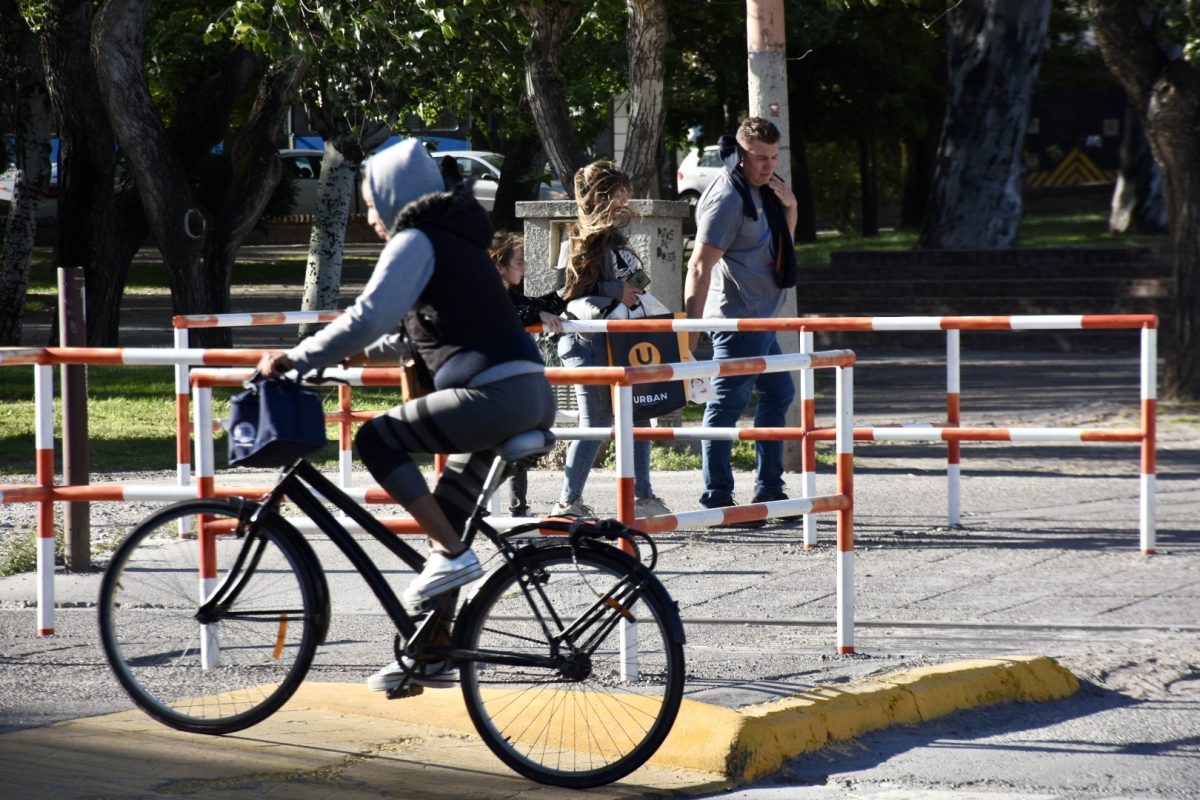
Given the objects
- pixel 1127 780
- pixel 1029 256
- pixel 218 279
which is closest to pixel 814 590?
pixel 1127 780

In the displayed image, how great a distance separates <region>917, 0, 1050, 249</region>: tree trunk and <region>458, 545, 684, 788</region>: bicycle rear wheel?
23.6 meters

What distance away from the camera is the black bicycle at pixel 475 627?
192 inches

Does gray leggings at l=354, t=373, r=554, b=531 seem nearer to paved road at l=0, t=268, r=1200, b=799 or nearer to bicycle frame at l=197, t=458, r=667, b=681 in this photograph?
bicycle frame at l=197, t=458, r=667, b=681

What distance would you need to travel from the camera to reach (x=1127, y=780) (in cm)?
493

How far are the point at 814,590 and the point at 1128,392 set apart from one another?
9.51 m

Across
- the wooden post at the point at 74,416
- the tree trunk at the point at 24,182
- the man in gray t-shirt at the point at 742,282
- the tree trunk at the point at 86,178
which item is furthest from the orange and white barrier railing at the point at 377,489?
the tree trunk at the point at 24,182

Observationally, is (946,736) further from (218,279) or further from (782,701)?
(218,279)

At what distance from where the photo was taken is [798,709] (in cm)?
526

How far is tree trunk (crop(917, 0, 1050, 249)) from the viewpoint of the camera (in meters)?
27.4

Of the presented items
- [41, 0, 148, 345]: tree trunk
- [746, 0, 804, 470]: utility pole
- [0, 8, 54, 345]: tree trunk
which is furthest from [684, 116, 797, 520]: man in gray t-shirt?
[0, 8, 54, 345]: tree trunk

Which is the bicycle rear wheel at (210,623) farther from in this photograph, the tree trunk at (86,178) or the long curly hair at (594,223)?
the tree trunk at (86,178)

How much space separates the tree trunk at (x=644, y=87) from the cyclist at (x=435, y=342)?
7.72 metres

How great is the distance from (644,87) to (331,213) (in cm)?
977

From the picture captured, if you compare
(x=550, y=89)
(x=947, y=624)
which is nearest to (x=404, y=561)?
(x=947, y=624)
